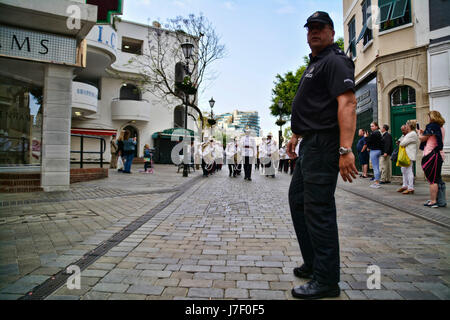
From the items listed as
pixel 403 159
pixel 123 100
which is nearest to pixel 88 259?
pixel 403 159

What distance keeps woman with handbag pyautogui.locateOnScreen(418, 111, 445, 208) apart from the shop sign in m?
8.47

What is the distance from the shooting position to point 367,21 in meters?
14.9

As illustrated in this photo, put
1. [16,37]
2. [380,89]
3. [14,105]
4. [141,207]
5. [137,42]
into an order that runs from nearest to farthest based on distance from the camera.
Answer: [141,207], [16,37], [14,105], [380,89], [137,42]

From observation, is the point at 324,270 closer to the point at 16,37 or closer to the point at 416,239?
the point at 416,239

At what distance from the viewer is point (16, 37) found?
22.7 feet

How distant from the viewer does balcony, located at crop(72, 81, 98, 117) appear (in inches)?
893

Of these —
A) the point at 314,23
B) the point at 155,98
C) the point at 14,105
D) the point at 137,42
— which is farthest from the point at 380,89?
the point at 137,42

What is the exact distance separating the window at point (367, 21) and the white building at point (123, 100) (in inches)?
636

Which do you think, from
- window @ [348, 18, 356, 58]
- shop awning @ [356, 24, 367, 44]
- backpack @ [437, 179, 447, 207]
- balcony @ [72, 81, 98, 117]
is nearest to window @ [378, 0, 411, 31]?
shop awning @ [356, 24, 367, 44]

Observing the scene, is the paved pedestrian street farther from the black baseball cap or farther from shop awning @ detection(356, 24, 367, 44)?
shop awning @ detection(356, 24, 367, 44)

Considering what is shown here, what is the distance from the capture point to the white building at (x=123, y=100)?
26.7 metres

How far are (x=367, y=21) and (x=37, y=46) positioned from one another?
14.6 metres

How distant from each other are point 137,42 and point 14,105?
2378 centimetres

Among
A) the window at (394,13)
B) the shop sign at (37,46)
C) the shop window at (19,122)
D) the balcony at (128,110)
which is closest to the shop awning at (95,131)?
the balcony at (128,110)
